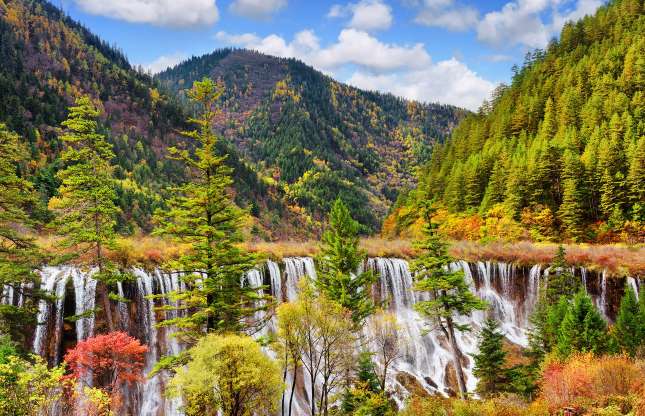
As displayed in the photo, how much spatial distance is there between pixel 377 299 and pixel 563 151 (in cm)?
4062

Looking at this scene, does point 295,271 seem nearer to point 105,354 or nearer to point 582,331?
point 105,354

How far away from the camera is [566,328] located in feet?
82.5

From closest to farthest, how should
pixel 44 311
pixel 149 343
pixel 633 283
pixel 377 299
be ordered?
pixel 44 311 < pixel 149 343 < pixel 633 283 < pixel 377 299

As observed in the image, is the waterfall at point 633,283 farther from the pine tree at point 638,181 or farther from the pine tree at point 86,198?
the pine tree at point 86,198

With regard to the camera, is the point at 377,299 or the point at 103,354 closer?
the point at 103,354

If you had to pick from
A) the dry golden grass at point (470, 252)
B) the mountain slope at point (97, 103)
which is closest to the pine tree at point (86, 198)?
the dry golden grass at point (470, 252)

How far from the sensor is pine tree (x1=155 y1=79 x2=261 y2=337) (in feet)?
68.4

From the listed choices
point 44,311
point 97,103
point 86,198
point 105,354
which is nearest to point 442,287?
point 105,354

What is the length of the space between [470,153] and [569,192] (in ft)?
104

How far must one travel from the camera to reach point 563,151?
63188mm

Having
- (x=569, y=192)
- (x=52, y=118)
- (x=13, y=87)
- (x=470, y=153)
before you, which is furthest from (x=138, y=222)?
(x=569, y=192)

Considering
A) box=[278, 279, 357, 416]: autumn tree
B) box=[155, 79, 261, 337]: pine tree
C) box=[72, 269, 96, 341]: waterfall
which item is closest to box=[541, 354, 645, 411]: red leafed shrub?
box=[278, 279, 357, 416]: autumn tree

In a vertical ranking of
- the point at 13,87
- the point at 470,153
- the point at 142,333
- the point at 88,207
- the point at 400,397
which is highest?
the point at 13,87

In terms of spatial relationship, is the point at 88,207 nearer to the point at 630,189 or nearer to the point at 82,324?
the point at 82,324
